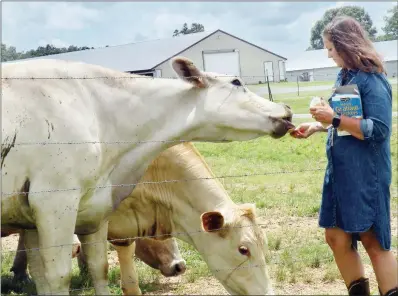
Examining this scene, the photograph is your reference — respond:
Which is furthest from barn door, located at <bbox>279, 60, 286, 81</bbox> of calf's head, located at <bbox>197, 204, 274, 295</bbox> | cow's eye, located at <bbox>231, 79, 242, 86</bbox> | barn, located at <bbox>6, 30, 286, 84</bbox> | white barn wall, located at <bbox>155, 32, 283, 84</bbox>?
cow's eye, located at <bbox>231, 79, 242, 86</bbox>

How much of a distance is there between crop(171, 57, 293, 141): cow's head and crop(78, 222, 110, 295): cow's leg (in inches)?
43.9

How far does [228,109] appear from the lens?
4.70 meters

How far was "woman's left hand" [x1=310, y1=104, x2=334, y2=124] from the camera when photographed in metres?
4.32

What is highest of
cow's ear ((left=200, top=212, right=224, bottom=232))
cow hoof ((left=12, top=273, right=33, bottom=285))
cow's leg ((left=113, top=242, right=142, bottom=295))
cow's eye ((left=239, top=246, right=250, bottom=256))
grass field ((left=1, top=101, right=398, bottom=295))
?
cow's ear ((left=200, top=212, right=224, bottom=232))

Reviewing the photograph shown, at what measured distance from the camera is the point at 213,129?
4723 millimetres

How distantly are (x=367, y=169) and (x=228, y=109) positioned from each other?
1064 mm

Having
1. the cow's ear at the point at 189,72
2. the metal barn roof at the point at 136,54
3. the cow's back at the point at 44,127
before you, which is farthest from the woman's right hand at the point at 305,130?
the metal barn roof at the point at 136,54

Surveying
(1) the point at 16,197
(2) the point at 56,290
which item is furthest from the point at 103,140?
(2) the point at 56,290

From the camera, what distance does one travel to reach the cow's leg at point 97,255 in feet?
16.4

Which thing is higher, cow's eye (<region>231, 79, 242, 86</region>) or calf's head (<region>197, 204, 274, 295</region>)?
cow's eye (<region>231, 79, 242, 86</region>)

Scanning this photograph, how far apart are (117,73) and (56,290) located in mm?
1618

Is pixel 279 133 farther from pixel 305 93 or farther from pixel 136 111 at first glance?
pixel 305 93

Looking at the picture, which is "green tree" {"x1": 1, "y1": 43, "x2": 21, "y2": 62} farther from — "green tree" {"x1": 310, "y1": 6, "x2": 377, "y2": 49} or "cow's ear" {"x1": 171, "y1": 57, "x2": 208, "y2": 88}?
"green tree" {"x1": 310, "y1": 6, "x2": 377, "y2": 49}

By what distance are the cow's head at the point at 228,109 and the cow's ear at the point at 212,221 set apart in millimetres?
613
